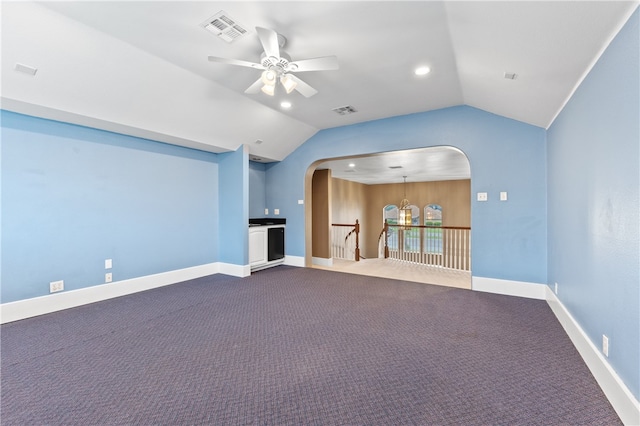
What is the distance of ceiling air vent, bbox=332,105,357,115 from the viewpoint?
4.53 meters

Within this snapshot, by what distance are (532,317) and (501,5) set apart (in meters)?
3.18

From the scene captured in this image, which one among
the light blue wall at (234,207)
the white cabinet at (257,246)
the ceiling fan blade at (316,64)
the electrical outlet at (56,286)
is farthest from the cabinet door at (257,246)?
the ceiling fan blade at (316,64)

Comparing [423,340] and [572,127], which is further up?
[572,127]

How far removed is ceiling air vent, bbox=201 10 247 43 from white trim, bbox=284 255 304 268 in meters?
4.53

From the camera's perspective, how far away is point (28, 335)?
9.25 feet

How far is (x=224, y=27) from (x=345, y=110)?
2514 millimetres

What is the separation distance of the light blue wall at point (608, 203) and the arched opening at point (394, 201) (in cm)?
247

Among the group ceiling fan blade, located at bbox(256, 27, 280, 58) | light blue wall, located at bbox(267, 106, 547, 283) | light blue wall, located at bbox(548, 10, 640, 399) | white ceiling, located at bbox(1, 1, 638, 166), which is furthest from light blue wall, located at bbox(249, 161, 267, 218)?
light blue wall, located at bbox(548, 10, 640, 399)

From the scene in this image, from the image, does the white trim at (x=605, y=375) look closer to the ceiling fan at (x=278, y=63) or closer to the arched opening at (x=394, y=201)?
the arched opening at (x=394, y=201)

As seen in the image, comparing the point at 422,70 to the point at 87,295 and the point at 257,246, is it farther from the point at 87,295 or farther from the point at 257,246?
the point at 87,295

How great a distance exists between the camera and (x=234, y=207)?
5398 mm

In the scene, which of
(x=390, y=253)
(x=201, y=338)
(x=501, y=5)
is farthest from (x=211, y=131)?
(x=390, y=253)

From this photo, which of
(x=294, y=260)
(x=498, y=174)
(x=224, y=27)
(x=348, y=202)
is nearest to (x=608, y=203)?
(x=498, y=174)

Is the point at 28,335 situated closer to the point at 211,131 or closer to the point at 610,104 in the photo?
the point at 211,131
